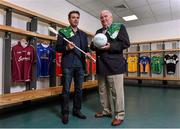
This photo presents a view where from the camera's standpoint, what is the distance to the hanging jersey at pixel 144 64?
273 inches

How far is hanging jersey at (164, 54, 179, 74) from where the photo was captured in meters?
6.45

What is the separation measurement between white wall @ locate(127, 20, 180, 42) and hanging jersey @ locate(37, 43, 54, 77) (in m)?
5.18

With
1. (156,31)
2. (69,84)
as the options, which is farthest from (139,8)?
(69,84)

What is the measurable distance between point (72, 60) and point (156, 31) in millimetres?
6113

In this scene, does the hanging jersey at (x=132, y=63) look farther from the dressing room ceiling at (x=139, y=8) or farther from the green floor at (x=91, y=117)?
the green floor at (x=91, y=117)

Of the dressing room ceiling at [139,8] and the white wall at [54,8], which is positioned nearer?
the white wall at [54,8]

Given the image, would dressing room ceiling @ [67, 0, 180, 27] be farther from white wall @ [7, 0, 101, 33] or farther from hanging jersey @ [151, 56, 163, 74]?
hanging jersey @ [151, 56, 163, 74]

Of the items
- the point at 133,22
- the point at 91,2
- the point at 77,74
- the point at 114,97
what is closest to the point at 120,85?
the point at 114,97

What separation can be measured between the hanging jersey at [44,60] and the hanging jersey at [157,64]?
4.54 metres

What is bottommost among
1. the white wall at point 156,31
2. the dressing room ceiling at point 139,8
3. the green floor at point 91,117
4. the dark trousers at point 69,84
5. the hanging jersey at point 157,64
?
the green floor at point 91,117

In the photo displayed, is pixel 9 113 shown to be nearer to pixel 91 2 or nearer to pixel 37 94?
pixel 37 94

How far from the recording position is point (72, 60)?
2.42m

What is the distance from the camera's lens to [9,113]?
2.82 metres

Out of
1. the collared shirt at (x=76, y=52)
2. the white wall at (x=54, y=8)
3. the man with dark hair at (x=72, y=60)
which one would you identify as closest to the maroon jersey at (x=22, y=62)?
the white wall at (x=54, y=8)
